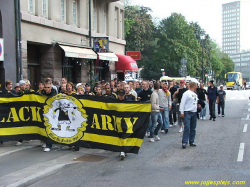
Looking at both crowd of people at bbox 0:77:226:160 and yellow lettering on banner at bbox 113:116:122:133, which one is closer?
yellow lettering on banner at bbox 113:116:122:133

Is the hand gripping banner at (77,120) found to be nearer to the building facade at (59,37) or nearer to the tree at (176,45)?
the building facade at (59,37)

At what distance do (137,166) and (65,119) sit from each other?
8.38 ft

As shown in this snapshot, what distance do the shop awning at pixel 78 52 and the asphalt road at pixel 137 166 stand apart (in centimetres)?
1002

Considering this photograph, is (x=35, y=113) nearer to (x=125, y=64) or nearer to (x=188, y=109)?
(x=188, y=109)

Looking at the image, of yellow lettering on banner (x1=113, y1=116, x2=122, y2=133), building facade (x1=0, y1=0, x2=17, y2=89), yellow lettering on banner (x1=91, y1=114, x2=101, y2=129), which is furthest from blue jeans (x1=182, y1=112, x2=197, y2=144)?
building facade (x1=0, y1=0, x2=17, y2=89)

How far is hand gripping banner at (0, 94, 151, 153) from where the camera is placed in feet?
29.3

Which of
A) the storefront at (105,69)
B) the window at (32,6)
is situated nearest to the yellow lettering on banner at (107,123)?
the window at (32,6)

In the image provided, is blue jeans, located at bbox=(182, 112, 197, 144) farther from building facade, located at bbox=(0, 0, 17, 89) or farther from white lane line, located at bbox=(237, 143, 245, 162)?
building facade, located at bbox=(0, 0, 17, 89)

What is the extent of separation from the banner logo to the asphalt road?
1.50ft

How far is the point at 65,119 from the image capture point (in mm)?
9656

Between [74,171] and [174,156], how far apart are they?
2555mm

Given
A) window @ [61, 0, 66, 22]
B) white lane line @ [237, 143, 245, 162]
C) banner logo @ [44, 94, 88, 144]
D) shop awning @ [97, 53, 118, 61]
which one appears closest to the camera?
white lane line @ [237, 143, 245, 162]

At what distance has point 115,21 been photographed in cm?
2992

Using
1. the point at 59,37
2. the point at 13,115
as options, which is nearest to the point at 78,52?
the point at 59,37
